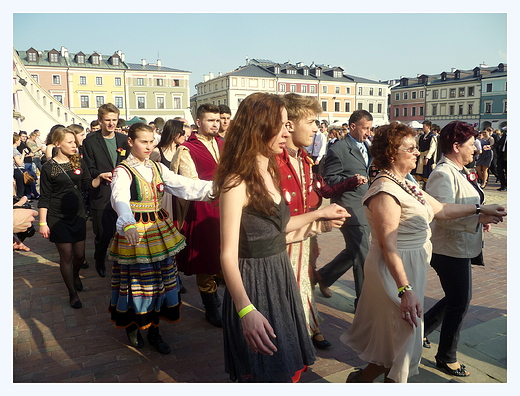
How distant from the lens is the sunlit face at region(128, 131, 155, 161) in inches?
136

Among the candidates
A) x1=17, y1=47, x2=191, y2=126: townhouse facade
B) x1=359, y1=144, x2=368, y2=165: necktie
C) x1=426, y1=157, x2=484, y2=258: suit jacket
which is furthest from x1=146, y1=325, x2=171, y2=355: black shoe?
x1=17, y1=47, x2=191, y2=126: townhouse facade

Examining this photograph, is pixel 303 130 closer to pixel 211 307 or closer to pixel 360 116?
pixel 360 116

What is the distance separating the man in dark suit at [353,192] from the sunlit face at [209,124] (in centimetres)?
119

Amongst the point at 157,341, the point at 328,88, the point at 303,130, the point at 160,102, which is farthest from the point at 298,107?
the point at 328,88

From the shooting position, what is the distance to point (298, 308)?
2.27 m

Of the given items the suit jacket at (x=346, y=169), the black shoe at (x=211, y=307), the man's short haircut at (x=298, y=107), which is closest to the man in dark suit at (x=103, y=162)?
the black shoe at (x=211, y=307)

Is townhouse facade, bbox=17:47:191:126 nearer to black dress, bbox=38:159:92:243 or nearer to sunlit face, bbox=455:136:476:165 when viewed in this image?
black dress, bbox=38:159:92:243

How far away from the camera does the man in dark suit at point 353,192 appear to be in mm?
4145

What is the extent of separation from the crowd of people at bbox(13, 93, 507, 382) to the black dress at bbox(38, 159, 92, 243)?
0.01m

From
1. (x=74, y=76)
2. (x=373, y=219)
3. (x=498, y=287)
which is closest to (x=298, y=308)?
(x=373, y=219)

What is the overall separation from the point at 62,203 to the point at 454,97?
6030cm

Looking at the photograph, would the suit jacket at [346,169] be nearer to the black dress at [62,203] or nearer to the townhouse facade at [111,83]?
the black dress at [62,203]

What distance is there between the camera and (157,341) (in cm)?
362

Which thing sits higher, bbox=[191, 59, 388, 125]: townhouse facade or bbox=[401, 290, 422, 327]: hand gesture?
bbox=[191, 59, 388, 125]: townhouse facade
